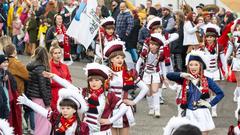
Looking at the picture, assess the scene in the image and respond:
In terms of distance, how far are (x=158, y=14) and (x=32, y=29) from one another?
3.99m

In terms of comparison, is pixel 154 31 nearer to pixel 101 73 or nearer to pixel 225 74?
pixel 225 74

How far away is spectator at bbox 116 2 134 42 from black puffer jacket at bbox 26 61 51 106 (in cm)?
639

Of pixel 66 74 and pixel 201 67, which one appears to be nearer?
pixel 201 67

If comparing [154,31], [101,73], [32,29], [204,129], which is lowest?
[204,129]

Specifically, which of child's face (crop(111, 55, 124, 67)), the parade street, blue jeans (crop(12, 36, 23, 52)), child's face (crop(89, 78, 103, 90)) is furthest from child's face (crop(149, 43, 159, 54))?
blue jeans (crop(12, 36, 23, 52))

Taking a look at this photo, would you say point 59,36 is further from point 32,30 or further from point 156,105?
point 32,30

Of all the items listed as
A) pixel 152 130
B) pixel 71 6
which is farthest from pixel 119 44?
pixel 71 6

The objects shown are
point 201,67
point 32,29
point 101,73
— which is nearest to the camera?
point 101,73

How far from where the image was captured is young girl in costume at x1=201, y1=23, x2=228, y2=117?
1334 cm

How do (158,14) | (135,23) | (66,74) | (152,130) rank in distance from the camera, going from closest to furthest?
1. (66,74)
2. (152,130)
3. (135,23)
4. (158,14)

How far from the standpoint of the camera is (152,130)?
12.2m

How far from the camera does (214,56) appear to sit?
13438 millimetres

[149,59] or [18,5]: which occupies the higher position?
[18,5]

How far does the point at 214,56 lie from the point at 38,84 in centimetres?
399
